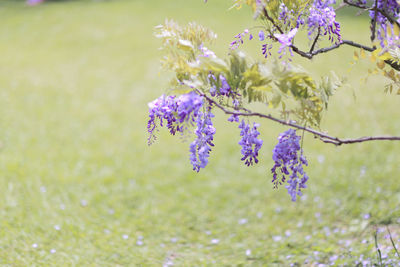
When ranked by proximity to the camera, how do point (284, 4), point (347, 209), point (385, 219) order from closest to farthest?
point (284, 4) < point (385, 219) < point (347, 209)

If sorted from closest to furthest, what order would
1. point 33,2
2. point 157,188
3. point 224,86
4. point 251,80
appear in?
point 251,80 → point 224,86 → point 157,188 → point 33,2

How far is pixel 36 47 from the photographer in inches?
563

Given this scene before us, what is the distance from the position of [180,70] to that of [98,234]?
3.32 meters

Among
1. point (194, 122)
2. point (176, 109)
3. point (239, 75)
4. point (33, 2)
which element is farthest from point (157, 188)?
point (33, 2)

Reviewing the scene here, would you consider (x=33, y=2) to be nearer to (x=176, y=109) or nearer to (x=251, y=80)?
(x=176, y=109)

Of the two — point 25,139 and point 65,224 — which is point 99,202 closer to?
point 65,224

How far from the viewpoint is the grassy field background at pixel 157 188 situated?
14.7ft

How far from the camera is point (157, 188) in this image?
6.30 metres

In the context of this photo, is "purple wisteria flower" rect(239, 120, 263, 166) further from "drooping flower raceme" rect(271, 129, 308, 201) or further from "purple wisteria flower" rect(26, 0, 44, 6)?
"purple wisteria flower" rect(26, 0, 44, 6)

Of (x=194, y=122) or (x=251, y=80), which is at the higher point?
(x=251, y=80)

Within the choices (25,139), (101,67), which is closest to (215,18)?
(101,67)

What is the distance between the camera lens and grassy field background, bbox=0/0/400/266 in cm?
448

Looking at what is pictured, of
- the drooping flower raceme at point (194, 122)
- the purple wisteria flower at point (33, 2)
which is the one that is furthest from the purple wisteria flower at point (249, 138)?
the purple wisteria flower at point (33, 2)

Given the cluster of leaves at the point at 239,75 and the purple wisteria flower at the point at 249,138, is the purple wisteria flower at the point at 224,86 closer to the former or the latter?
the cluster of leaves at the point at 239,75
